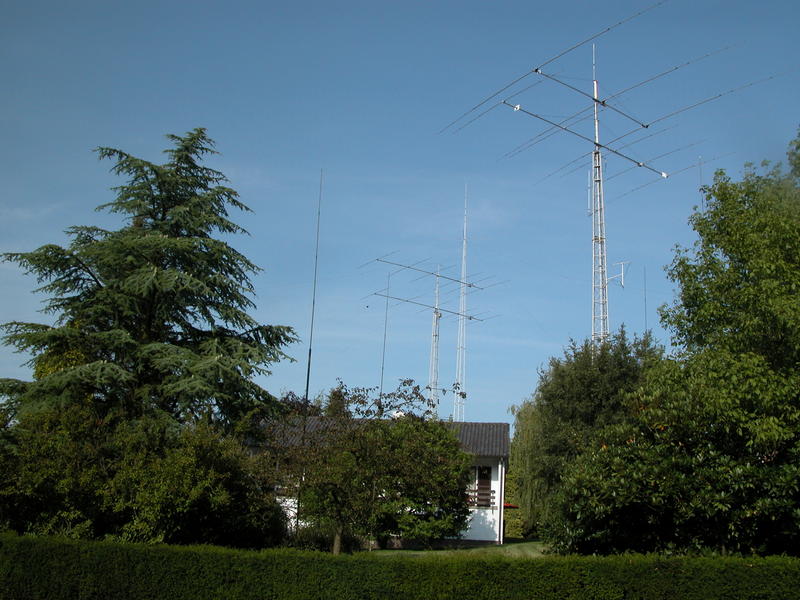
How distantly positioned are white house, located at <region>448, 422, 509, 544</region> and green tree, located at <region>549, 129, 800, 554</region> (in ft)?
49.8

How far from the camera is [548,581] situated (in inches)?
462

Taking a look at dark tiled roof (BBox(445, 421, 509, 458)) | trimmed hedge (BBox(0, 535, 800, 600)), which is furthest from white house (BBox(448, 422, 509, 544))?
trimmed hedge (BBox(0, 535, 800, 600))

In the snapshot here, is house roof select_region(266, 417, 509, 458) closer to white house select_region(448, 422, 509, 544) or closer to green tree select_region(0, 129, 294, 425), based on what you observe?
white house select_region(448, 422, 509, 544)

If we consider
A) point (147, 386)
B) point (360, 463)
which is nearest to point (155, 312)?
point (147, 386)

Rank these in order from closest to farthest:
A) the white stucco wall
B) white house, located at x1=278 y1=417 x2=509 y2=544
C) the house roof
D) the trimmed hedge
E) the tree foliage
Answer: the trimmed hedge < the tree foliage < the white stucco wall < white house, located at x1=278 y1=417 x2=509 y2=544 < the house roof

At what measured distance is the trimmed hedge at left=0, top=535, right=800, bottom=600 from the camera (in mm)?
11266

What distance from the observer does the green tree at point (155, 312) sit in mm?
19781

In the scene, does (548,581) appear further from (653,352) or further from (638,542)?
(653,352)

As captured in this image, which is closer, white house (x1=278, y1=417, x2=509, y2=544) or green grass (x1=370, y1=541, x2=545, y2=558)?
green grass (x1=370, y1=541, x2=545, y2=558)

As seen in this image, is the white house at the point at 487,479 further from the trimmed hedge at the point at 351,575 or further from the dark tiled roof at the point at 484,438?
the trimmed hedge at the point at 351,575

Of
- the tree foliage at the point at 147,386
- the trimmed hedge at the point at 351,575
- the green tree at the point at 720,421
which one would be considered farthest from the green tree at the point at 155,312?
the green tree at the point at 720,421

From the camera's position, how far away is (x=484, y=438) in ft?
102

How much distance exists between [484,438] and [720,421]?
1953cm

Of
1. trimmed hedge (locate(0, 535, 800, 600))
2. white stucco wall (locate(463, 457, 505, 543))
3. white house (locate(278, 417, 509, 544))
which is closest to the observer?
trimmed hedge (locate(0, 535, 800, 600))
